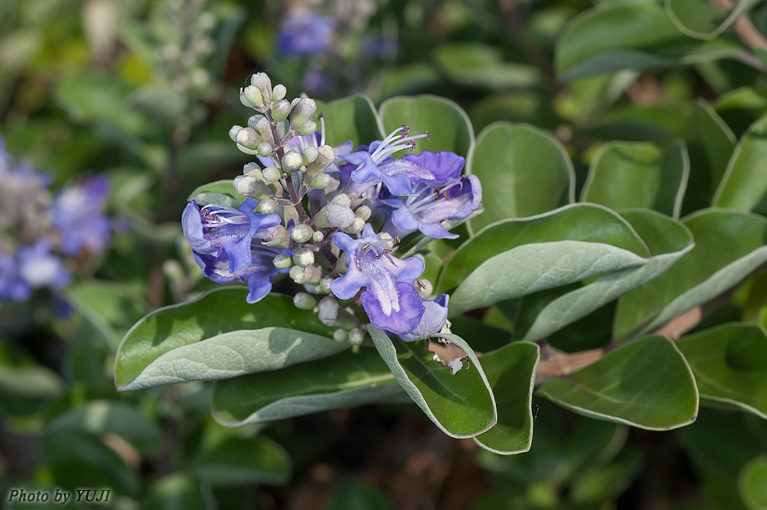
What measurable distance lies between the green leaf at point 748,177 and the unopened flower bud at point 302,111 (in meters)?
1.18

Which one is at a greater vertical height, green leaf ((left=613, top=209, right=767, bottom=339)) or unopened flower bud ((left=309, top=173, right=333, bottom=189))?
unopened flower bud ((left=309, top=173, right=333, bottom=189))

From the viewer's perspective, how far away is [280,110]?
1.29 metres

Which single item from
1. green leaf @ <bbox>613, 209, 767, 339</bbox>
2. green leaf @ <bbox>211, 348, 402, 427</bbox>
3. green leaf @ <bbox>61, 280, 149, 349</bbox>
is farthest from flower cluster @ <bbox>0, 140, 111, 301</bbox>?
green leaf @ <bbox>613, 209, 767, 339</bbox>

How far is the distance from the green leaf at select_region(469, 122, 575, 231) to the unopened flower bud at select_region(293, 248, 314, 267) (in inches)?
25.9

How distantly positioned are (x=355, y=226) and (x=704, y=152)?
1.30m

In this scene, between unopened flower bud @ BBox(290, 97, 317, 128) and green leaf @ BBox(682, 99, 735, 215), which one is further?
green leaf @ BBox(682, 99, 735, 215)

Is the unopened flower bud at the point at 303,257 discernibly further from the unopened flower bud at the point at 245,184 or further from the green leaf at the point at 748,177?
the green leaf at the point at 748,177

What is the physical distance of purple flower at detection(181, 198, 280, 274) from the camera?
4.14 feet

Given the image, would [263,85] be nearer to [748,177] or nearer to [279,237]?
[279,237]

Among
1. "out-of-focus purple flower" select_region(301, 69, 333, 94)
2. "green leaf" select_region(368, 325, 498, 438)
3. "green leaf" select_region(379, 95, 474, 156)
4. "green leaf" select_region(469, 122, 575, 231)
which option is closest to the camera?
"green leaf" select_region(368, 325, 498, 438)

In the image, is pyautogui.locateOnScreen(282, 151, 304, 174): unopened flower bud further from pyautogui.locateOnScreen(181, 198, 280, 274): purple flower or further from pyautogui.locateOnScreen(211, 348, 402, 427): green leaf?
pyautogui.locateOnScreen(211, 348, 402, 427): green leaf

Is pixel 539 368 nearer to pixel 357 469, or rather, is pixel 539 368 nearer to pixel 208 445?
pixel 208 445

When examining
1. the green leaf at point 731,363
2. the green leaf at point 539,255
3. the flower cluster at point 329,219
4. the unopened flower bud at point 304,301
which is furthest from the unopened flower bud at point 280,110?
the green leaf at point 731,363

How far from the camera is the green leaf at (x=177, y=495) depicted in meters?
2.43
